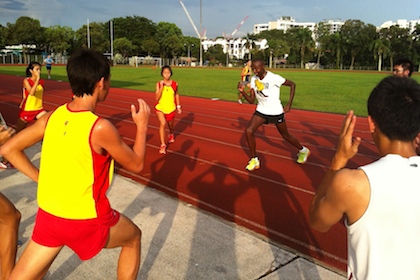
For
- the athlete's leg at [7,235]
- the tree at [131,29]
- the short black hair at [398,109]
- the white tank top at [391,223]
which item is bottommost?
the athlete's leg at [7,235]

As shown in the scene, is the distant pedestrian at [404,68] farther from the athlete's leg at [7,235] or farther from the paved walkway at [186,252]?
the athlete's leg at [7,235]

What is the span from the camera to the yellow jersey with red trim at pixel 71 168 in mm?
2090

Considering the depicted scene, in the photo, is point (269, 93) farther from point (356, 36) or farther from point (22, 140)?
point (356, 36)

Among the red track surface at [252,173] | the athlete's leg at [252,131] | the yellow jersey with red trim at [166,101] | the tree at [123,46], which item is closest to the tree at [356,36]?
the tree at [123,46]

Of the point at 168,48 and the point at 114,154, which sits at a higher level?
the point at 168,48

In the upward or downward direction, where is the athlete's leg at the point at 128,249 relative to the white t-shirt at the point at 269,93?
downward

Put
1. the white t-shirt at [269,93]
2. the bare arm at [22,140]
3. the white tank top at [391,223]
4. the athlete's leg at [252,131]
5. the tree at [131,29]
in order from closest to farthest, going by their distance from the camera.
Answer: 1. the white tank top at [391,223]
2. the bare arm at [22,140]
3. the athlete's leg at [252,131]
4. the white t-shirt at [269,93]
5. the tree at [131,29]

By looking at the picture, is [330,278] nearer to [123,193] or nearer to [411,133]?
[411,133]

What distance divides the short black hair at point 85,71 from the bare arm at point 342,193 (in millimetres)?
1387

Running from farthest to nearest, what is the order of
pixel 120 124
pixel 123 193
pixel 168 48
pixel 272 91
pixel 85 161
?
pixel 168 48 → pixel 120 124 → pixel 272 91 → pixel 123 193 → pixel 85 161

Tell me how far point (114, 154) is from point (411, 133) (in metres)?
1.48

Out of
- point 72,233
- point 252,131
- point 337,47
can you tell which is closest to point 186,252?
point 72,233

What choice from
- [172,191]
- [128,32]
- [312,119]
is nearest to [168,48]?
[128,32]

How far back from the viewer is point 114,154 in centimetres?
213
